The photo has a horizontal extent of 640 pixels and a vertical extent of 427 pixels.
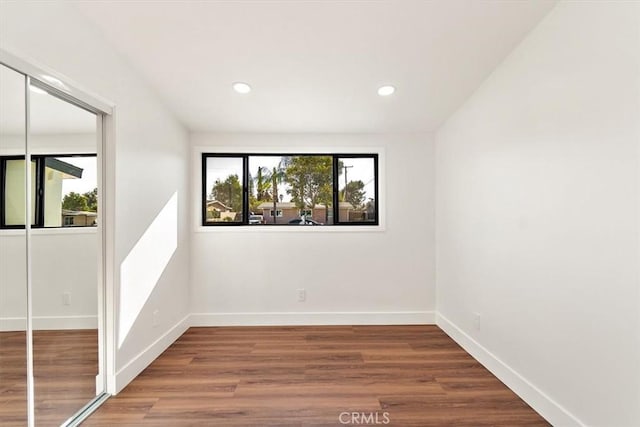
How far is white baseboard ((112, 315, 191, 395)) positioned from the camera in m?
2.34

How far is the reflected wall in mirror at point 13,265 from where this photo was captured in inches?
61.1

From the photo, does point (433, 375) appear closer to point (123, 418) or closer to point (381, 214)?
point (381, 214)

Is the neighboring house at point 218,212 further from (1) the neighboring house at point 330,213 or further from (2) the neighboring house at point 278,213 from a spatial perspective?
(1) the neighboring house at point 330,213

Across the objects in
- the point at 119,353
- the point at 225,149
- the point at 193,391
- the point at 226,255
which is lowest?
the point at 193,391

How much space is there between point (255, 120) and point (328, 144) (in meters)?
0.90

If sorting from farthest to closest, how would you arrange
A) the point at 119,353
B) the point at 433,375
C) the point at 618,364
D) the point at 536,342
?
the point at 433,375 → the point at 119,353 → the point at 536,342 → the point at 618,364

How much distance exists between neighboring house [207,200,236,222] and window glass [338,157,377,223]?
132 cm

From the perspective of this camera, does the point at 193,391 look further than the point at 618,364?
Yes

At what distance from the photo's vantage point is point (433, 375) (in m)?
2.59

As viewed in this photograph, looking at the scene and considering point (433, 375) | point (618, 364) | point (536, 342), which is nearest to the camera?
point (618, 364)

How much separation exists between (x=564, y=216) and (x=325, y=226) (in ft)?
8.02

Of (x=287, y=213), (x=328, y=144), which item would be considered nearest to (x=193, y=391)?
(x=287, y=213)

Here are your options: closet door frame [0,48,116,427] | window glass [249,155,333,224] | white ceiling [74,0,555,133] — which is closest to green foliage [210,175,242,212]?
window glass [249,155,333,224]

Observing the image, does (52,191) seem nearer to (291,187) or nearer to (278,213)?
(278,213)
